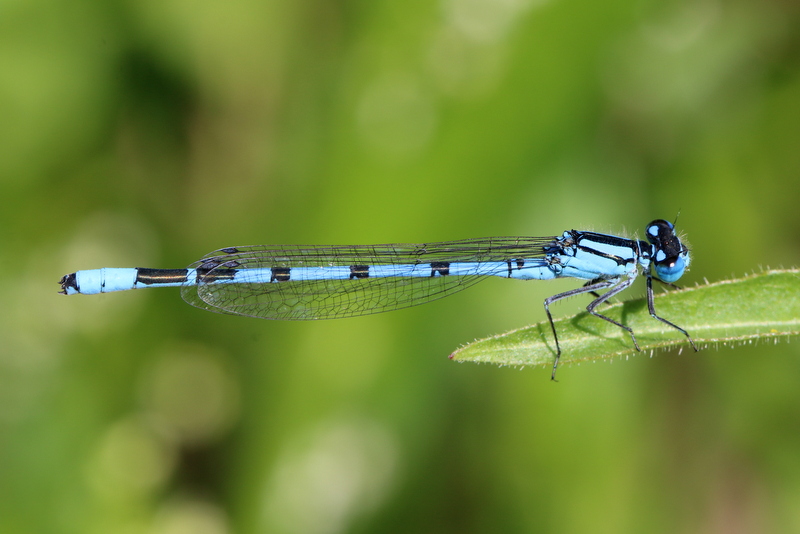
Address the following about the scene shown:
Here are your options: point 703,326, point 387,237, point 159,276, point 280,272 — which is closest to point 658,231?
point 703,326

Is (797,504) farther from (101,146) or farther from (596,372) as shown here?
(101,146)

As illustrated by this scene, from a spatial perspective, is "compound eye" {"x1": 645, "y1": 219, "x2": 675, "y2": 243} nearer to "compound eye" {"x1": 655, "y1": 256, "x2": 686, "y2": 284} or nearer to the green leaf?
"compound eye" {"x1": 655, "y1": 256, "x2": 686, "y2": 284}

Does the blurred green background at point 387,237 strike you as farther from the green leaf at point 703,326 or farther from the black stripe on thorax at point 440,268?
the green leaf at point 703,326

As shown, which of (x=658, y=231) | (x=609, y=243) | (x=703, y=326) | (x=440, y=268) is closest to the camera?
(x=703, y=326)

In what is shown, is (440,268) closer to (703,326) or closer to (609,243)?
(609,243)

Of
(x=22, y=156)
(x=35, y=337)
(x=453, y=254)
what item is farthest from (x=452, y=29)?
(x=35, y=337)

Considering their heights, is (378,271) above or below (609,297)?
above

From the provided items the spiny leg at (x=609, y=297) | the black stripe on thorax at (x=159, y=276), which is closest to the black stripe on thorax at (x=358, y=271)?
the black stripe on thorax at (x=159, y=276)
